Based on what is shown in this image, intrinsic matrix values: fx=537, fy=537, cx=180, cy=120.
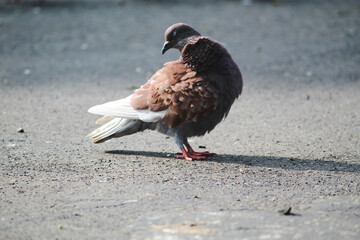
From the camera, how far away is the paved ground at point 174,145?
3332 millimetres

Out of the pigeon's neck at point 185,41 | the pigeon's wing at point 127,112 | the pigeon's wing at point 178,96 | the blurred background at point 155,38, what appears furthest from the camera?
the blurred background at point 155,38

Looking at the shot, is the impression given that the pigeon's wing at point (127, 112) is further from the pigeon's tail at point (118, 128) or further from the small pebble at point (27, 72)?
the small pebble at point (27, 72)

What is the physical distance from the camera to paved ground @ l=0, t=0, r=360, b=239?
131 inches

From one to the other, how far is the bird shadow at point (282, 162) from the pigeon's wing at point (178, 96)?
455 millimetres

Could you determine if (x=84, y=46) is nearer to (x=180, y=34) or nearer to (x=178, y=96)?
(x=180, y=34)

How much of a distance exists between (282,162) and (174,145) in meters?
1.10

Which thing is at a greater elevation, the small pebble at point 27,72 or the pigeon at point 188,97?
the pigeon at point 188,97

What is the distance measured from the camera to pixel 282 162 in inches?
178

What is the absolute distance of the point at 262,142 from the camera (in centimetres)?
514

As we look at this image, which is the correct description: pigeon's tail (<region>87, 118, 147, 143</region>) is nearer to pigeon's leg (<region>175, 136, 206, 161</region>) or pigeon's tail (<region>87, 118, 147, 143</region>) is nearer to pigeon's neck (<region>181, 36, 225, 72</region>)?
pigeon's leg (<region>175, 136, 206, 161</region>)

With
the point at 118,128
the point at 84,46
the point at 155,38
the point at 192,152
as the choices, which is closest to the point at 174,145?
the point at 192,152

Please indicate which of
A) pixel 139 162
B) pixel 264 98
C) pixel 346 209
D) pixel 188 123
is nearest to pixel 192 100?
pixel 188 123

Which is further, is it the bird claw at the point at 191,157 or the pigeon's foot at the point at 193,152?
the pigeon's foot at the point at 193,152

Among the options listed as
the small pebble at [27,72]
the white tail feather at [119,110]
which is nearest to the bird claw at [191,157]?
the white tail feather at [119,110]
